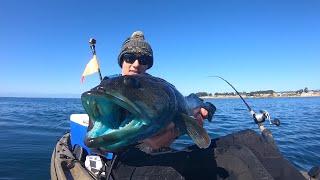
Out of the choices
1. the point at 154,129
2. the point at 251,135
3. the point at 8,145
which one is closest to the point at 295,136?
the point at 251,135

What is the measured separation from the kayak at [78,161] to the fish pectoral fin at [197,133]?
6.37ft

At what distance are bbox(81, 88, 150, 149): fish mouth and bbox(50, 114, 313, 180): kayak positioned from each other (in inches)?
84.7

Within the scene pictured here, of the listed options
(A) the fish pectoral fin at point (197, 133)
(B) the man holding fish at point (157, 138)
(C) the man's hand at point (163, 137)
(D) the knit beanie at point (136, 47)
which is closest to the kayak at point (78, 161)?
(B) the man holding fish at point (157, 138)

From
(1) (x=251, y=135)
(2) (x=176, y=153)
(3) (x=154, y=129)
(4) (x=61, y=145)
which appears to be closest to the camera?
(3) (x=154, y=129)

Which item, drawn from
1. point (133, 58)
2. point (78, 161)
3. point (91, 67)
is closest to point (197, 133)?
point (133, 58)

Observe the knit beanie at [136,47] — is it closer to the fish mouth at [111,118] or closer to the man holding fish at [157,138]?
the man holding fish at [157,138]

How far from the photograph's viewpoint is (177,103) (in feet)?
10.3

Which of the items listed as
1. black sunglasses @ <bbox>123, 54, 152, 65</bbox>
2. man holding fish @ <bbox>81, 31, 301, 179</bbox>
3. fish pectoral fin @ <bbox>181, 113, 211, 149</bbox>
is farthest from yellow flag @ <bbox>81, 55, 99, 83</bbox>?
fish pectoral fin @ <bbox>181, 113, 211, 149</bbox>

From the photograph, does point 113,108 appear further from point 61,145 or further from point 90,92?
point 61,145

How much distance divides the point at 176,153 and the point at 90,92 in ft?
Answer: 5.77

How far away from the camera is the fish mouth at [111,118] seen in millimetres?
2168

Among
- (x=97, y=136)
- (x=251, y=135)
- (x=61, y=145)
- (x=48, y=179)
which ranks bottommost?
(x=48, y=179)

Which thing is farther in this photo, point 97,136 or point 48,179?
point 48,179

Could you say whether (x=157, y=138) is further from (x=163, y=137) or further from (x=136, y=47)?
(x=136, y=47)
